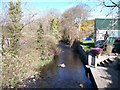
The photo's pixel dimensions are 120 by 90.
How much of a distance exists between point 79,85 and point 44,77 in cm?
326

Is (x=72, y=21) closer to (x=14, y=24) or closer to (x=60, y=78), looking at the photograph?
(x=14, y=24)

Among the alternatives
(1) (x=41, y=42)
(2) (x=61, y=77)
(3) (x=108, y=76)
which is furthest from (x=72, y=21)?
(3) (x=108, y=76)

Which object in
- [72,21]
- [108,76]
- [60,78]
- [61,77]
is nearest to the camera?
[108,76]

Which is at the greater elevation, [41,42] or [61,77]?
[41,42]

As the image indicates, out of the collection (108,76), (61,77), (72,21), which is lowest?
(61,77)

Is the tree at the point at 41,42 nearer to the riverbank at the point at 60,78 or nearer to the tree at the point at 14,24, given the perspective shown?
the riverbank at the point at 60,78

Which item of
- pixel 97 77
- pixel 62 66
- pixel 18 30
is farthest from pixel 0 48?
pixel 62 66

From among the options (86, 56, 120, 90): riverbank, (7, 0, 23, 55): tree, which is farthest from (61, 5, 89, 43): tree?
(7, 0, 23, 55): tree

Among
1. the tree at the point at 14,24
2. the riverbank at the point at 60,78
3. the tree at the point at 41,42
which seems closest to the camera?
the riverbank at the point at 60,78

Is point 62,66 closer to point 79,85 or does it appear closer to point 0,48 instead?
point 79,85

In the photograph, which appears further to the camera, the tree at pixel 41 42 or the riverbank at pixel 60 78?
the tree at pixel 41 42

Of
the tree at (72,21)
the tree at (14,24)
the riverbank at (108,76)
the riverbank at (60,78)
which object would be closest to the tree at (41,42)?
the riverbank at (60,78)

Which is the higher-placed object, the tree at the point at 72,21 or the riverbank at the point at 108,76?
the tree at the point at 72,21

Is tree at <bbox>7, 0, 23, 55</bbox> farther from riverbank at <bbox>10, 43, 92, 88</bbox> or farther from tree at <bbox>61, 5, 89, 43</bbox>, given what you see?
tree at <bbox>61, 5, 89, 43</bbox>
